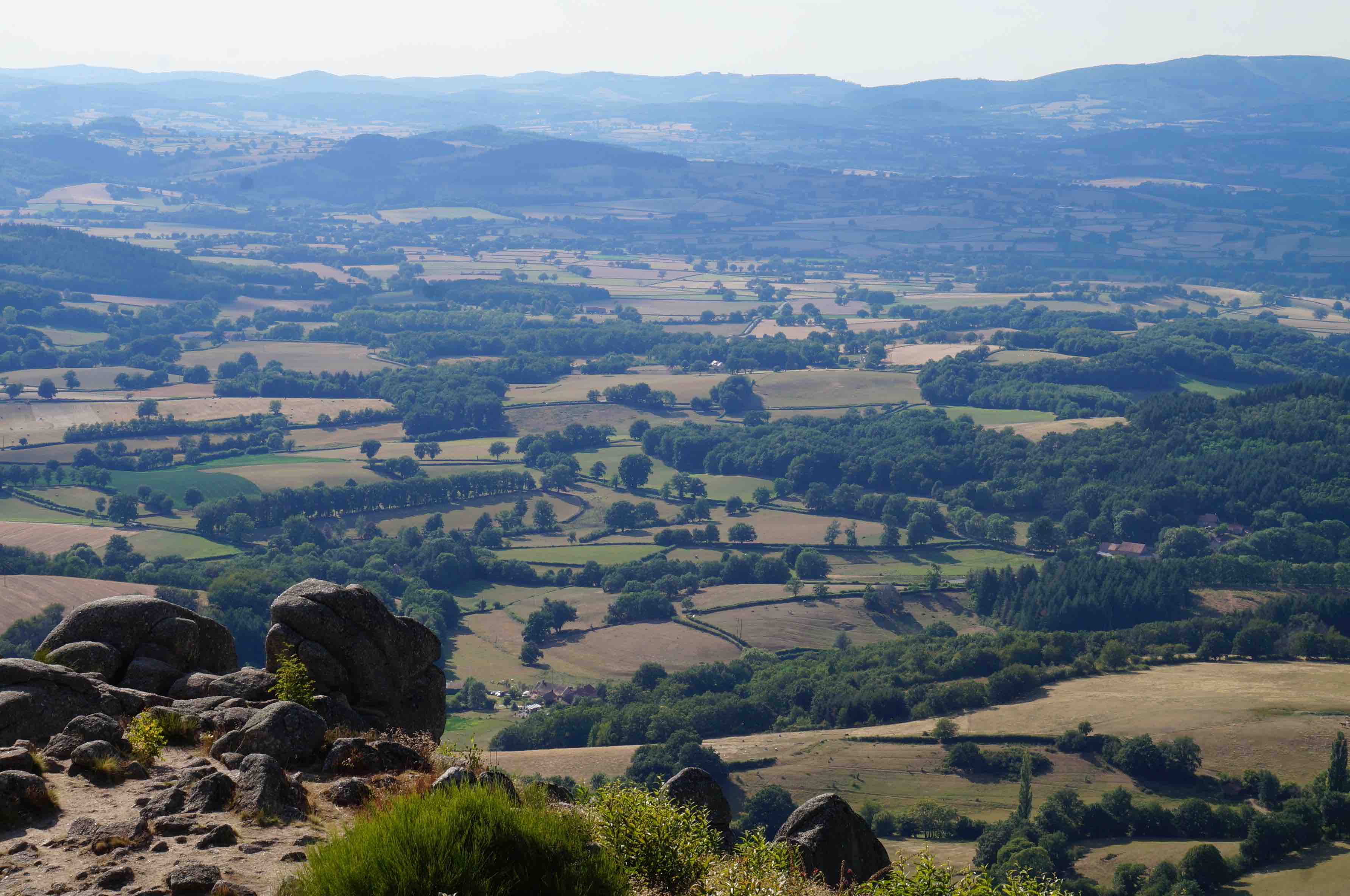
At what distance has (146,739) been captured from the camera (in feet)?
69.5

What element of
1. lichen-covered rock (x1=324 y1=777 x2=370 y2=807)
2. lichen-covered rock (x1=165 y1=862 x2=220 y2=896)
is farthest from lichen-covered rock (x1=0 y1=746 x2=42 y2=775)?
lichen-covered rock (x1=324 y1=777 x2=370 y2=807)

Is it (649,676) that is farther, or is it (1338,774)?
(649,676)

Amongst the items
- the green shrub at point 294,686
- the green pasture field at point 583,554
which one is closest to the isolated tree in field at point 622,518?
the green pasture field at point 583,554

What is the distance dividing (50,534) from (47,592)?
3206 centimetres

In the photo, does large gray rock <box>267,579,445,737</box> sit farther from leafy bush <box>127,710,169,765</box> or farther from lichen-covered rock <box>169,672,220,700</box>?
leafy bush <box>127,710,169,765</box>

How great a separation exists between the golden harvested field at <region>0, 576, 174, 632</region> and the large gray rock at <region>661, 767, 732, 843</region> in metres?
87.5

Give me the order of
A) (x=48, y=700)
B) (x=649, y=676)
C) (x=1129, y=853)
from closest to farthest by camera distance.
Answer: (x=48, y=700)
(x=1129, y=853)
(x=649, y=676)

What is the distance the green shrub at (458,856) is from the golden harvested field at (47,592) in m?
94.6

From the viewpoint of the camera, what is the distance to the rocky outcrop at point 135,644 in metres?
25.4

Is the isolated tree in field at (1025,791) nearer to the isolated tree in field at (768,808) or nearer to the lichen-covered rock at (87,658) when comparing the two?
the isolated tree in field at (768,808)

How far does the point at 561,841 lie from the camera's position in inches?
638

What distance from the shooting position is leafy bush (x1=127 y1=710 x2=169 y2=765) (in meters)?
20.8

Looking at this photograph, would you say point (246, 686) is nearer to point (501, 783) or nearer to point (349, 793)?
point (349, 793)

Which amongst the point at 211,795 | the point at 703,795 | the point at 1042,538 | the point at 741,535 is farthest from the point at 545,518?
the point at 211,795
